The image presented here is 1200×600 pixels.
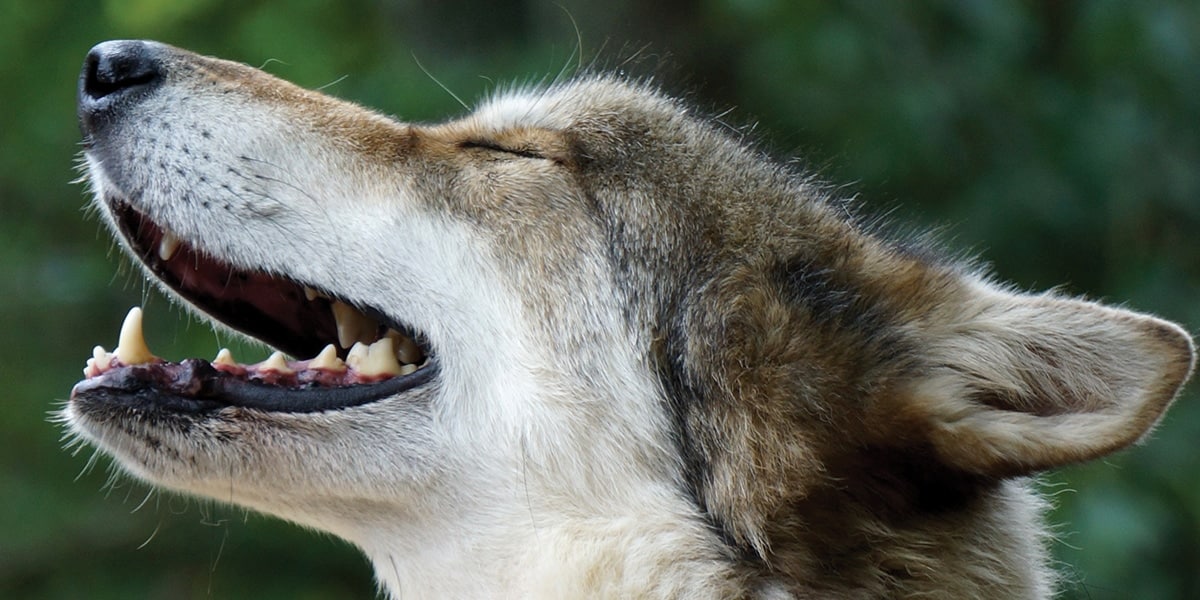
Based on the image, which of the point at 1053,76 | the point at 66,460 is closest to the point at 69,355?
the point at 66,460

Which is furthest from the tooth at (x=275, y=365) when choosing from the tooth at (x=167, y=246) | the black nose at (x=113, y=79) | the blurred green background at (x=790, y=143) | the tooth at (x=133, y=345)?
the blurred green background at (x=790, y=143)

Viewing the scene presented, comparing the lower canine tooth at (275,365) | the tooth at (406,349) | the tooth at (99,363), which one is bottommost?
the tooth at (99,363)

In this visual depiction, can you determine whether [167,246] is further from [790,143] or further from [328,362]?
[790,143]

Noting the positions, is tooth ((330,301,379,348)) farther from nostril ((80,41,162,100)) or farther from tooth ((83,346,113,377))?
nostril ((80,41,162,100))

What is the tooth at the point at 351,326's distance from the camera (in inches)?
139

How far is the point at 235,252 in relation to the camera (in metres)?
3.36

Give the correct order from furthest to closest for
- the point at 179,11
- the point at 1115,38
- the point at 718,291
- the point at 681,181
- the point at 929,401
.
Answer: the point at 179,11, the point at 1115,38, the point at 681,181, the point at 718,291, the point at 929,401

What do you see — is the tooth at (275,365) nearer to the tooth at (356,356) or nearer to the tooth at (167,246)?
the tooth at (356,356)

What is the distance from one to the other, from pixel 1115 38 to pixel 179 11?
14.9 feet

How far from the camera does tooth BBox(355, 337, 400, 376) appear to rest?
11.1ft

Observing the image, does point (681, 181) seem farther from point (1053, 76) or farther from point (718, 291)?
point (1053, 76)

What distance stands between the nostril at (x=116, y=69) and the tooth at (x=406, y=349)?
95 cm

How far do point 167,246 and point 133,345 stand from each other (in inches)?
12.2

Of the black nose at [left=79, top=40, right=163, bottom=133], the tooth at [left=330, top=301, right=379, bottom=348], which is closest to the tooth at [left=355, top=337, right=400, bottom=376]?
the tooth at [left=330, top=301, right=379, bottom=348]
